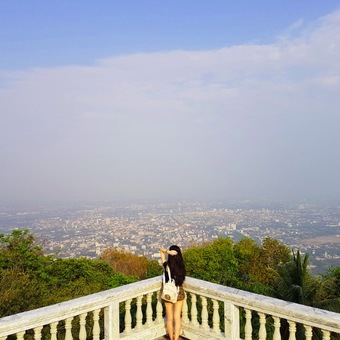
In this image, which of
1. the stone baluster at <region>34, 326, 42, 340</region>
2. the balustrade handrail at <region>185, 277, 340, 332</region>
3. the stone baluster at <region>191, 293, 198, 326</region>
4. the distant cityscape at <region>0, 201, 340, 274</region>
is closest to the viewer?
the balustrade handrail at <region>185, 277, 340, 332</region>

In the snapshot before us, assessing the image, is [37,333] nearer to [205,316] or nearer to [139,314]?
[139,314]

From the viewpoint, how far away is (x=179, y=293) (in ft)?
15.5

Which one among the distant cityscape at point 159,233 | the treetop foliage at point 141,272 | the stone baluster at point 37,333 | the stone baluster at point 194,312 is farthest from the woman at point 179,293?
the distant cityscape at point 159,233

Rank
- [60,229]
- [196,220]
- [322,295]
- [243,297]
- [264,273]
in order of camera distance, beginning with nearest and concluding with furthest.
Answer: [243,297]
[322,295]
[264,273]
[60,229]
[196,220]

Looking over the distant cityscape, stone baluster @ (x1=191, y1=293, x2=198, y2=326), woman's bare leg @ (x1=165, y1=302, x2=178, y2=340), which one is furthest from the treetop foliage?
woman's bare leg @ (x1=165, y1=302, x2=178, y2=340)

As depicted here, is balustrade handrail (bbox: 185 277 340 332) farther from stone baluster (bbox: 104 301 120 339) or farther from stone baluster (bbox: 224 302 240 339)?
stone baluster (bbox: 104 301 120 339)

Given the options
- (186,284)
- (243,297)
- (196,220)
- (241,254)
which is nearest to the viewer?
(243,297)

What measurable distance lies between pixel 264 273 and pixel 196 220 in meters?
31.5

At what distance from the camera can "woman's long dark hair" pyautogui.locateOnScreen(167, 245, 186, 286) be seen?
184 inches

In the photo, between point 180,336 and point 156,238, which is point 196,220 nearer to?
point 156,238

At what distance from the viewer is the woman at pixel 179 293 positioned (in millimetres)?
4668

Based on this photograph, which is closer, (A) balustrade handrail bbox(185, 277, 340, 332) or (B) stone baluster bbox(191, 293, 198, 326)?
(A) balustrade handrail bbox(185, 277, 340, 332)

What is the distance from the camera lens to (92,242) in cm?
4244

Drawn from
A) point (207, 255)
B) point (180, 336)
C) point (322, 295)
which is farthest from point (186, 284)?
point (207, 255)
